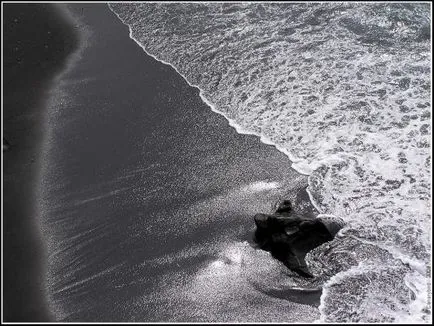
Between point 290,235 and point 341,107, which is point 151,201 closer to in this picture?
point 290,235

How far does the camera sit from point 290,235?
7.18 meters

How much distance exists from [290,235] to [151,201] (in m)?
2.55

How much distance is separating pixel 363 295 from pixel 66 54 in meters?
9.84

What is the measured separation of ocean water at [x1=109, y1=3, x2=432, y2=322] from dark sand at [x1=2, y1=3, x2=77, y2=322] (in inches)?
92.7

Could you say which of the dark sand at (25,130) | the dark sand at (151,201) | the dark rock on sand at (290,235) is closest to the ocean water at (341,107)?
the dark rock on sand at (290,235)

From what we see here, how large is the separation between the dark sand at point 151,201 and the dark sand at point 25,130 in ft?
0.85

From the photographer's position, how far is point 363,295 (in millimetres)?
6602

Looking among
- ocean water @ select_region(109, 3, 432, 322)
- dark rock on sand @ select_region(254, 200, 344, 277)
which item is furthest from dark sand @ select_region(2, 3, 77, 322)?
dark rock on sand @ select_region(254, 200, 344, 277)

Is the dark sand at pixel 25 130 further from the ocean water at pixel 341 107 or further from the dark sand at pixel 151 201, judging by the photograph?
the ocean water at pixel 341 107

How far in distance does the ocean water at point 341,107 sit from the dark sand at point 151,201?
0.96 feet

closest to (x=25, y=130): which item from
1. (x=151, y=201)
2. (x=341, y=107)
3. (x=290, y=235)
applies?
(x=151, y=201)

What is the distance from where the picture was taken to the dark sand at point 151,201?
6867mm

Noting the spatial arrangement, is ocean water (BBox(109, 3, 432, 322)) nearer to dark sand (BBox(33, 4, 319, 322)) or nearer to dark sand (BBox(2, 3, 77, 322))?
dark sand (BBox(33, 4, 319, 322))

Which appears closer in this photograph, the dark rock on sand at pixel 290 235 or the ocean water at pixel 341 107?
the ocean water at pixel 341 107
